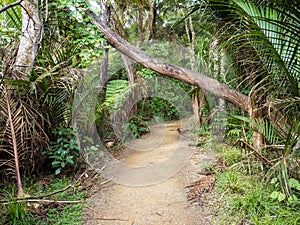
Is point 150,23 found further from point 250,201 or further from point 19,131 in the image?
point 250,201

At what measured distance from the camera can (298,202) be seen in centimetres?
184

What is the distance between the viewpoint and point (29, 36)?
2.96 meters

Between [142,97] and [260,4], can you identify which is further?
[142,97]

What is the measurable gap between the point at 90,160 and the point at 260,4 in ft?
9.38

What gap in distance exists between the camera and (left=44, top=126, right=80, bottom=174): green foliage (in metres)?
2.96

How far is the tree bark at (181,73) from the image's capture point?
114 inches

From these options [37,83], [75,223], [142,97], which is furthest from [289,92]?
[142,97]

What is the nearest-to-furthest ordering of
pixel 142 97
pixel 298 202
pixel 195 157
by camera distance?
1. pixel 298 202
2. pixel 195 157
3. pixel 142 97

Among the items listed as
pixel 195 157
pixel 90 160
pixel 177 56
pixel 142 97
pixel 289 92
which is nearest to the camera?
pixel 289 92

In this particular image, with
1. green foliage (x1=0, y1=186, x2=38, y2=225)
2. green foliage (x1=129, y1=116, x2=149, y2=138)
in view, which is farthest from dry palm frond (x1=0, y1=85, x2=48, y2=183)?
green foliage (x1=129, y1=116, x2=149, y2=138)

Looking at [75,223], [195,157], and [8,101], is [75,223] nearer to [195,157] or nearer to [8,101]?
[8,101]

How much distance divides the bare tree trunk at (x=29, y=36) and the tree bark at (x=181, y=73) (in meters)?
0.84

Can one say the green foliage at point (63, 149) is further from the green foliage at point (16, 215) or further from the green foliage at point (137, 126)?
the green foliage at point (137, 126)

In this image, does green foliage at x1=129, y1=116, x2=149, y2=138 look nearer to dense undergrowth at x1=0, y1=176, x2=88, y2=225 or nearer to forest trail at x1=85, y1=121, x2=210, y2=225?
forest trail at x1=85, y1=121, x2=210, y2=225
